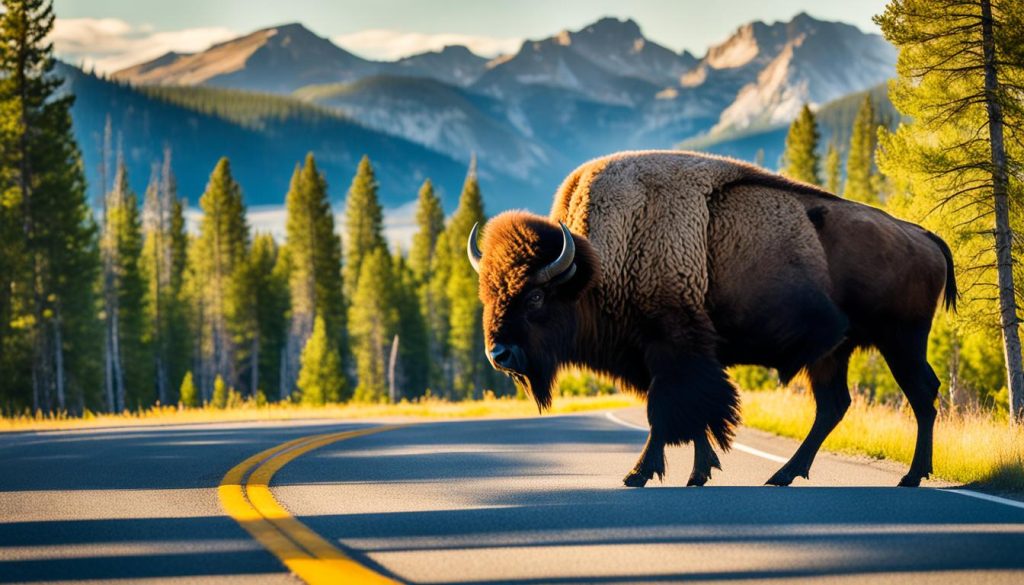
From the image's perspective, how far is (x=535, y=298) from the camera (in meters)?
7.98

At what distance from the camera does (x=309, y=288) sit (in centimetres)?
8825

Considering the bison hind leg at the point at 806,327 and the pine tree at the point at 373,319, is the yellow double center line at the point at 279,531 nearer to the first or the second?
the bison hind leg at the point at 806,327

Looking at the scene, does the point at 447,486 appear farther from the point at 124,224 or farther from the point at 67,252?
the point at 124,224

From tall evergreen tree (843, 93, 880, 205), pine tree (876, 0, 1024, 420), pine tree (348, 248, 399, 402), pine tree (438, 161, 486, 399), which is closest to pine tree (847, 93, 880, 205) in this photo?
tall evergreen tree (843, 93, 880, 205)

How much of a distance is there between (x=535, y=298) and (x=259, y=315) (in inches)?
3346

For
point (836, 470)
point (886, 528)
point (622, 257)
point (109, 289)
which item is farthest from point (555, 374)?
point (109, 289)

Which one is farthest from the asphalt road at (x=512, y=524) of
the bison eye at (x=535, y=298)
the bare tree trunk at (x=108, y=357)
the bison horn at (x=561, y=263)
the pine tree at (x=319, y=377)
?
the bare tree trunk at (x=108, y=357)

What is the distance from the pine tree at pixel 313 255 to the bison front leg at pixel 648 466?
80.6 meters

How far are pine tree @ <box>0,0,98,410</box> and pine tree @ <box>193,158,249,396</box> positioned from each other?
3725 cm

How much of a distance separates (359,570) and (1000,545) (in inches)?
102

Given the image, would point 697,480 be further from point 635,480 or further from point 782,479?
point 782,479

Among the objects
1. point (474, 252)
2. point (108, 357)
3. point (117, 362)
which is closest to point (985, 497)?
point (474, 252)

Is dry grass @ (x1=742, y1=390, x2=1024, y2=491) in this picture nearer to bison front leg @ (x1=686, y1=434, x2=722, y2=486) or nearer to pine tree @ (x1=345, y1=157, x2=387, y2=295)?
bison front leg @ (x1=686, y1=434, x2=722, y2=486)

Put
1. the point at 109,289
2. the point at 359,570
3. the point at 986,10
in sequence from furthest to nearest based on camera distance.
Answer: the point at 109,289 → the point at 986,10 → the point at 359,570
